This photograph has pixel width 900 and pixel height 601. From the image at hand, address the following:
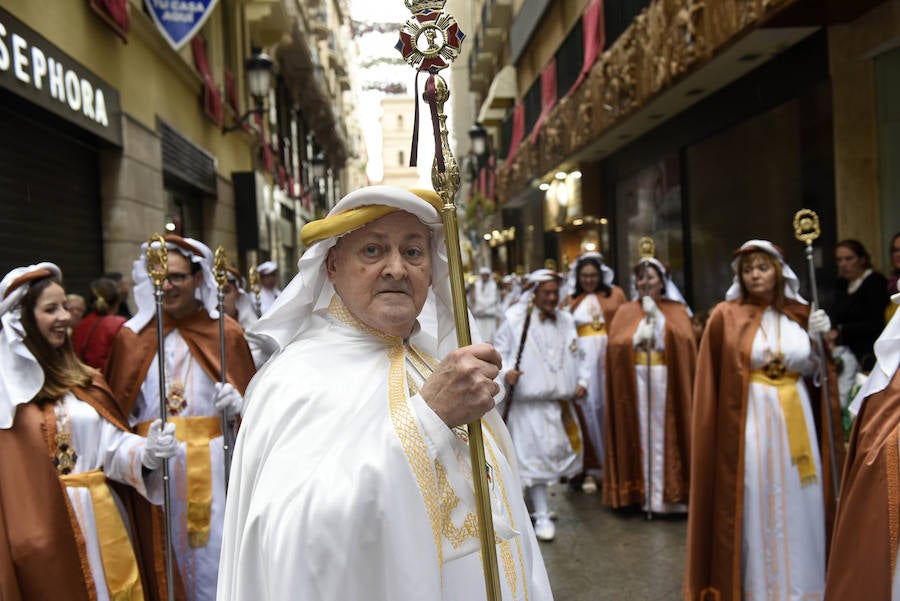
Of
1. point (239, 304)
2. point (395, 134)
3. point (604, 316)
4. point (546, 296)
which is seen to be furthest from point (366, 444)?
point (395, 134)

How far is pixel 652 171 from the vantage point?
1371cm

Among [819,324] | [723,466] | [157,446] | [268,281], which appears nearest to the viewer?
[157,446]

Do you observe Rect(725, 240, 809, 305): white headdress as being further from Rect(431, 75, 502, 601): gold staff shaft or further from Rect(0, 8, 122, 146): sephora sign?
Rect(0, 8, 122, 146): sephora sign

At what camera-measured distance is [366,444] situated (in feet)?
6.31

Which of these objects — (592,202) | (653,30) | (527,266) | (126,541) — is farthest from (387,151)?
(126,541)

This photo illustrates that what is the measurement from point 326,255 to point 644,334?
534cm

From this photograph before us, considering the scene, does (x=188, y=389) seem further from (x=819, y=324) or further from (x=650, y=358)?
(x=650, y=358)

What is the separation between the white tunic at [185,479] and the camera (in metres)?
4.36

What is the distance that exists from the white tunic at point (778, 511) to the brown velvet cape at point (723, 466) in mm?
72

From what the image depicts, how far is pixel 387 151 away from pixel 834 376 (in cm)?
10185

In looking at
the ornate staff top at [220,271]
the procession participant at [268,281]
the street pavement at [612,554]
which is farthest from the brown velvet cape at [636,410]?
the procession participant at [268,281]

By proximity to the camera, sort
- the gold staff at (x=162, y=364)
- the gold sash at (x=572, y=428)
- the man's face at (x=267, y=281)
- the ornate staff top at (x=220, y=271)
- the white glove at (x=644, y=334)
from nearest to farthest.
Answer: the gold staff at (x=162, y=364)
the ornate staff top at (x=220, y=271)
the white glove at (x=644, y=334)
the gold sash at (x=572, y=428)
the man's face at (x=267, y=281)

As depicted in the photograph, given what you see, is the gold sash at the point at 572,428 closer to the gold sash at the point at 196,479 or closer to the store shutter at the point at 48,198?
the gold sash at the point at 196,479

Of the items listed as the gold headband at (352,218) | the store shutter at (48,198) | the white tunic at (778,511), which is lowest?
the white tunic at (778,511)
